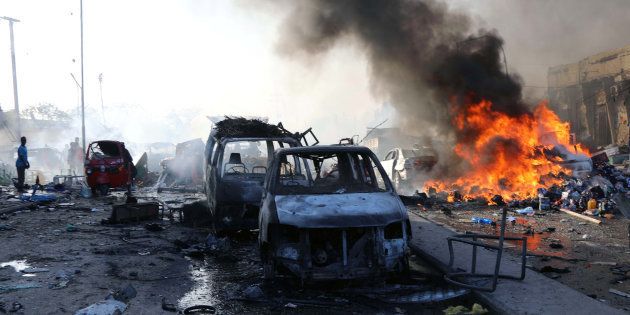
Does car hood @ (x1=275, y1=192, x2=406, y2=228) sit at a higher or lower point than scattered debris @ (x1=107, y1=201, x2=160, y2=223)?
higher

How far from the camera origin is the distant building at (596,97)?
2683 cm

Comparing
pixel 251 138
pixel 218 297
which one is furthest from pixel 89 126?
pixel 218 297

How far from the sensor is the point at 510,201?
473 inches

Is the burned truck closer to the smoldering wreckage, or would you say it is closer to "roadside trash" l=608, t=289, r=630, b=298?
the smoldering wreckage

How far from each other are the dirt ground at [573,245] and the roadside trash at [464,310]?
4.84ft

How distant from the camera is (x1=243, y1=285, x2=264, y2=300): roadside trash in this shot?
4.58 metres

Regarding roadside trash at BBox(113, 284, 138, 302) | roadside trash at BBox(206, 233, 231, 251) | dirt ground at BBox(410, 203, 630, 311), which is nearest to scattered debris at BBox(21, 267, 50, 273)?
roadside trash at BBox(113, 284, 138, 302)

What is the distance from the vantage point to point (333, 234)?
4.61 metres

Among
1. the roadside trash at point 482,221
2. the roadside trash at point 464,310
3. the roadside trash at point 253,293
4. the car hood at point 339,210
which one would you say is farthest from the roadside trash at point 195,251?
the roadside trash at point 482,221

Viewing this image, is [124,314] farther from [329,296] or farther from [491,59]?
[491,59]

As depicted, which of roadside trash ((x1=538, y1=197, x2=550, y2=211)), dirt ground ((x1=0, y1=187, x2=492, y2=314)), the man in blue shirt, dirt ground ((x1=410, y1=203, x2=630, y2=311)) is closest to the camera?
dirt ground ((x1=0, y1=187, x2=492, y2=314))

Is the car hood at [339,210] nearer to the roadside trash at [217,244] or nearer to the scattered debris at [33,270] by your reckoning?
the roadside trash at [217,244]

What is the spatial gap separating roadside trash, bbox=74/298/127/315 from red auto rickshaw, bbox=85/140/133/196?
33.5 feet

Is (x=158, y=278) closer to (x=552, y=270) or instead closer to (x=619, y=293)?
(x=552, y=270)
